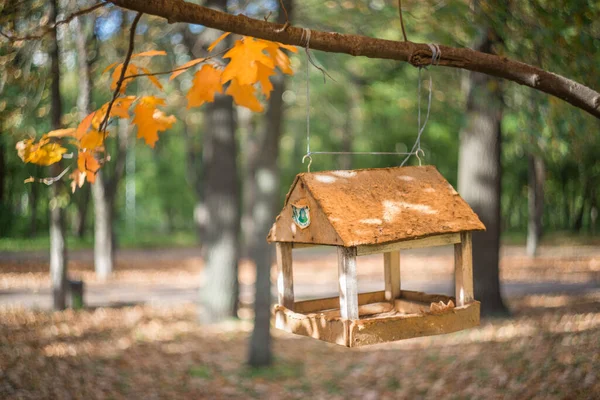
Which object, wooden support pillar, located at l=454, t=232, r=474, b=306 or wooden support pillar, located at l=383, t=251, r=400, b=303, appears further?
wooden support pillar, located at l=383, t=251, r=400, b=303

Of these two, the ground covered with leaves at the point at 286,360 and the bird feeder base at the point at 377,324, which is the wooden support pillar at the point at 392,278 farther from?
the ground covered with leaves at the point at 286,360

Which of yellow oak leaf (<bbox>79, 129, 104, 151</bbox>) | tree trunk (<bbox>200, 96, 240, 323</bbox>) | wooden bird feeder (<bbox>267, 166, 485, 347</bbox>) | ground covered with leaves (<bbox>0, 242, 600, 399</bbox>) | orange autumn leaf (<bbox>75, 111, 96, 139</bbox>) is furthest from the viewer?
tree trunk (<bbox>200, 96, 240, 323</bbox>)

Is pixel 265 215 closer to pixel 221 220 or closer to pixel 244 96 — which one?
pixel 221 220

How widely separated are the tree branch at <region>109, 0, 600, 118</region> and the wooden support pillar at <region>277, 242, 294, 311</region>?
1102 millimetres

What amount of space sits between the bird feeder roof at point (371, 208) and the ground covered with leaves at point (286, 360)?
3.44 metres

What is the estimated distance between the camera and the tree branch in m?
2.55

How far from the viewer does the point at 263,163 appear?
308 inches

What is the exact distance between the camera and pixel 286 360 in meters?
8.23

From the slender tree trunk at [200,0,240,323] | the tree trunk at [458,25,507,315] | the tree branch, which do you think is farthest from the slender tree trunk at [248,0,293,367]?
the tree branch

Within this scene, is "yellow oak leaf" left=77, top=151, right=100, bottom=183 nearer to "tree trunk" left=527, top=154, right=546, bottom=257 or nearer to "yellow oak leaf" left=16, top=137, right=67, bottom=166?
"yellow oak leaf" left=16, top=137, right=67, bottom=166

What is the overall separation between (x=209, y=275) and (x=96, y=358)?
111 inches

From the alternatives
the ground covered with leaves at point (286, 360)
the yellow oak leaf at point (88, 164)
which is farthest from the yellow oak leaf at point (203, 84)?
the ground covered with leaves at point (286, 360)

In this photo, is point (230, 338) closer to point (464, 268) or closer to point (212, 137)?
point (212, 137)

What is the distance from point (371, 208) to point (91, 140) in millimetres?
1511
